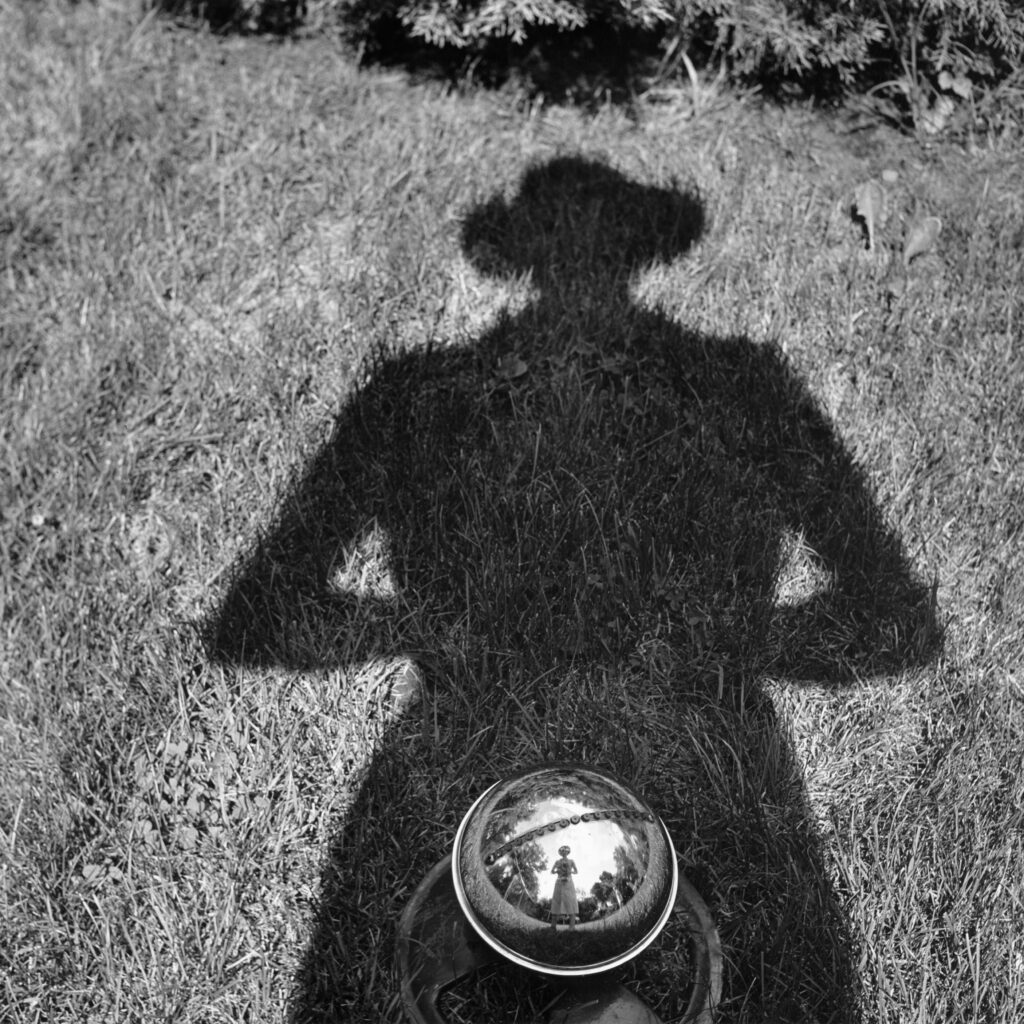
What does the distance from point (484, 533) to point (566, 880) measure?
50.1 inches

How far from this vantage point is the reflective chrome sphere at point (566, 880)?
6.73ft

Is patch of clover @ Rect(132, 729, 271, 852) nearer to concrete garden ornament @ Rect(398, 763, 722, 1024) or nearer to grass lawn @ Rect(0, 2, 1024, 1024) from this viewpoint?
grass lawn @ Rect(0, 2, 1024, 1024)

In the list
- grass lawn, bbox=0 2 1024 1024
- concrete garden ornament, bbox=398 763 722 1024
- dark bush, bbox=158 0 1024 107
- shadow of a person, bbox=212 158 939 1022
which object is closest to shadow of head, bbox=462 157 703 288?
grass lawn, bbox=0 2 1024 1024

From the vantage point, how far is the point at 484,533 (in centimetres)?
313

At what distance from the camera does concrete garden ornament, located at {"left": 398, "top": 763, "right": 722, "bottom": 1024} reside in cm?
206

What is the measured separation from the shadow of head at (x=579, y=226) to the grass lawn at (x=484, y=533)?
0.06 ft

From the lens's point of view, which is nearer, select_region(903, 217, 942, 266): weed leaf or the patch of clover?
the patch of clover

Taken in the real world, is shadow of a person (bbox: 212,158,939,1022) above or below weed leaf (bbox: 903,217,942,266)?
below

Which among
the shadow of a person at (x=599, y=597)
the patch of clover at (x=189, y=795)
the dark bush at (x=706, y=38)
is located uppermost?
the dark bush at (x=706, y=38)

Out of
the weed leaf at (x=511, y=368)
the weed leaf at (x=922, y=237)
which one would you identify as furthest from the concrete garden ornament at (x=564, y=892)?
the weed leaf at (x=922, y=237)

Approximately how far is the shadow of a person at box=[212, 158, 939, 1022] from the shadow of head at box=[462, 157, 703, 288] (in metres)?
0.21

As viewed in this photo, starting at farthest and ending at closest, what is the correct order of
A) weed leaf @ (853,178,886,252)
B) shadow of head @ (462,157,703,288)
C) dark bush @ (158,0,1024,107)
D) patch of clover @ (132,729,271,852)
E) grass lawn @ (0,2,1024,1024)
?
1. dark bush @ (158,0,1024,107)
2. weed leaf @ (853,178,886,252)
3. shadow of head @ (462,157,703,288)
4. patch of clover @ (132,729,271,852)
5. grass lawn @ (0,2,1024,1024)

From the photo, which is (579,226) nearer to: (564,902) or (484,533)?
(484,533)

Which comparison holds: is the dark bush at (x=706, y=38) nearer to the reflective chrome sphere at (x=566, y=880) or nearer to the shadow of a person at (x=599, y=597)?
the shadow of a person at (x=599, y=597)
